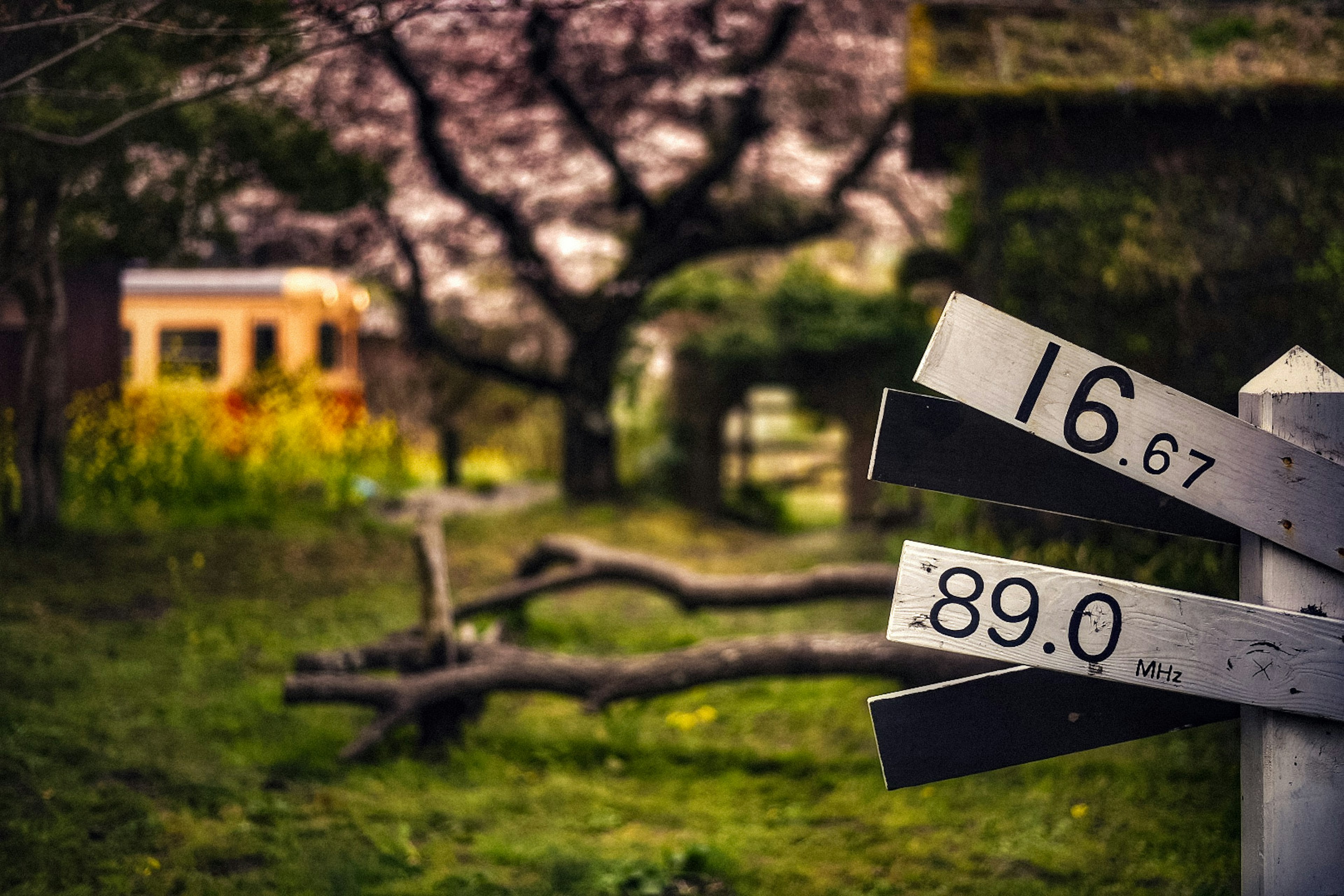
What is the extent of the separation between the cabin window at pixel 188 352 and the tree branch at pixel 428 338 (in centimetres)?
409

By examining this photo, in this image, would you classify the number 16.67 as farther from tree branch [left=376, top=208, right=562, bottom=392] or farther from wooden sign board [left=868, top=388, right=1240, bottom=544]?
tree branch [left=376, top=208, right=562, bottom=392]

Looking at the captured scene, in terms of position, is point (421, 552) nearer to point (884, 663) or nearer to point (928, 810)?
point (884, 663)

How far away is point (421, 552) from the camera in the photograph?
460 centimetres

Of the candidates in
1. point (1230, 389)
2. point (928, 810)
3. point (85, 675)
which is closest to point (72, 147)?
point (85, 675)

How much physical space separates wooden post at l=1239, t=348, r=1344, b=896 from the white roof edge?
497cm

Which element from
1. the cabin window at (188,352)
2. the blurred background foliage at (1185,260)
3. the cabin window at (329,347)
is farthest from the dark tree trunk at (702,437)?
the cabin window at (188,352)

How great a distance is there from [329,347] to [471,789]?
26.4 ft

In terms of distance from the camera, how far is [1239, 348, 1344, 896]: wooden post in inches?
66.6

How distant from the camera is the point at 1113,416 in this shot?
1.73 metres

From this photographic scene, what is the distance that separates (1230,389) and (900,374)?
264 inches

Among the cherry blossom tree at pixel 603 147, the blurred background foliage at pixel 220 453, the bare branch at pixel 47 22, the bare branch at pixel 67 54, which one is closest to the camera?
the bare branch at pixel 47 22

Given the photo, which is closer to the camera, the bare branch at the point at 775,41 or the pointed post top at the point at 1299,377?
the pointed post top at the point at 1299,377

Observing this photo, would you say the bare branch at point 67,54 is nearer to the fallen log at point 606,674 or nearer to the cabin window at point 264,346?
the fallen log at point 606,674

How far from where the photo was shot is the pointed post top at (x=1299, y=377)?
1701mm
